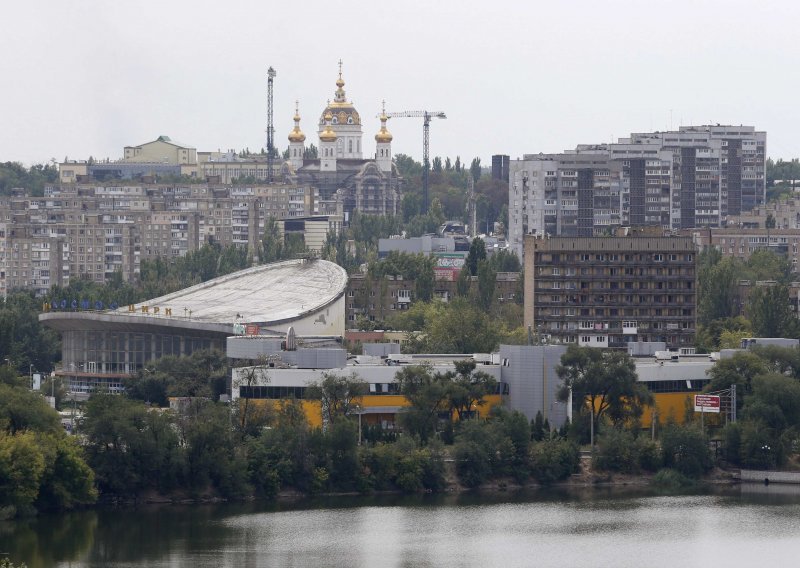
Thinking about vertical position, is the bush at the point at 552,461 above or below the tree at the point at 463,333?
below

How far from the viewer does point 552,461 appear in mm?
77938

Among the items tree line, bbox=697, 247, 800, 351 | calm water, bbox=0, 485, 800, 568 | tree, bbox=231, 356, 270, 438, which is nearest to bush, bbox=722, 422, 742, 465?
calm water, bbox=0, 485, 800, 568

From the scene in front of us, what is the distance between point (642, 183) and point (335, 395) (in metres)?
77.8

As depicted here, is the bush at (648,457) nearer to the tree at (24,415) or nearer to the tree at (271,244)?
the tree at (24,415)

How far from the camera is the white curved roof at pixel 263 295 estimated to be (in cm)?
10406

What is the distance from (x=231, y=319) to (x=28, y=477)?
32.0 meters

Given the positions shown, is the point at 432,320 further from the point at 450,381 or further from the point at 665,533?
the point at 665,533

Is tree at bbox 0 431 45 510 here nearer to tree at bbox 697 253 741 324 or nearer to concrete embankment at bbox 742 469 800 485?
concrete embankment at bbox 742 469 800 485

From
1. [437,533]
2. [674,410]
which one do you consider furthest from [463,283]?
[437,533]

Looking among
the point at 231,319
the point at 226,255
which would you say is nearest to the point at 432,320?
the point at 231,319

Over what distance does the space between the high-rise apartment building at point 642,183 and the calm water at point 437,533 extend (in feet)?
172

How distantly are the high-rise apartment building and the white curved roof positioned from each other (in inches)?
618

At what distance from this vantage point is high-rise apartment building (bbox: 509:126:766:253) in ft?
468

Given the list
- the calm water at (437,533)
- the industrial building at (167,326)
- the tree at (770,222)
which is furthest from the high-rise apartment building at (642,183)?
the calm water at (437,533)
